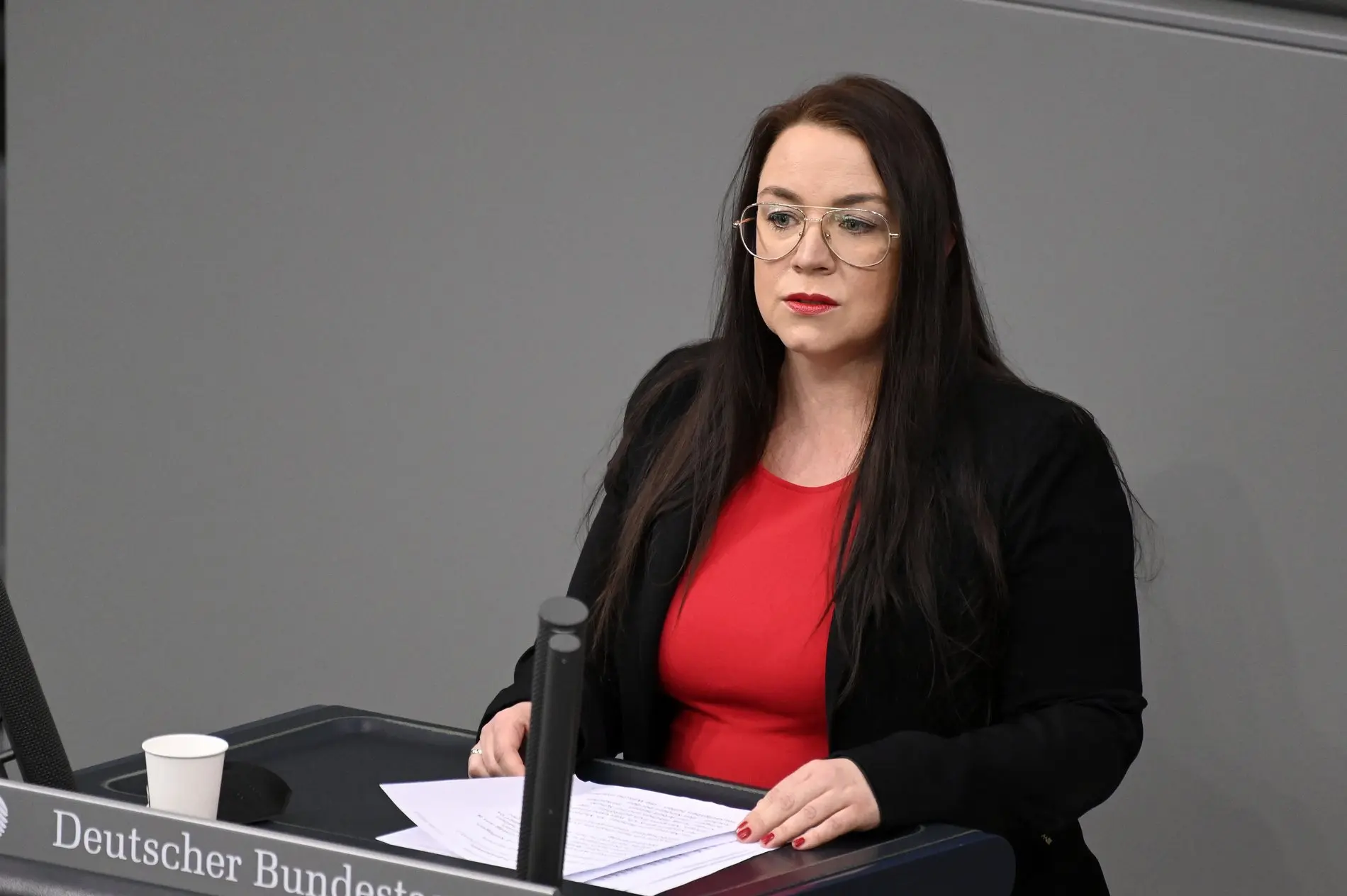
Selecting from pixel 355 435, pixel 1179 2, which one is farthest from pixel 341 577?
pixel 1179 2

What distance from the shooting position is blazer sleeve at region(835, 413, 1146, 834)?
1595 mm

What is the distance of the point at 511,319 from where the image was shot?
2832 millimetres

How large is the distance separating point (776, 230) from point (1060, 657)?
23.2 inches

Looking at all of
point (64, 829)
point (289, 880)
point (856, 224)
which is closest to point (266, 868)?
point (289, 880)

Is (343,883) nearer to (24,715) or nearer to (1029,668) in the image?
(24,715)

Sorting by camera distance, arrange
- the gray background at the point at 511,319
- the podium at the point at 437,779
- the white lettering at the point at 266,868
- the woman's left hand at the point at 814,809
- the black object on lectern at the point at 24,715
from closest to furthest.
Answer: the white lettering at the point at 266,868 → the black object on lectern at the point at 24,715 → the podium at the point at 437,779 → the woman's left hand at the point at 814,809 → the gray background at the point at 511,319

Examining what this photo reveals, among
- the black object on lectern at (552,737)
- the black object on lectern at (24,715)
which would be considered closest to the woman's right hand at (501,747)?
the black object on lectern at (24,715)

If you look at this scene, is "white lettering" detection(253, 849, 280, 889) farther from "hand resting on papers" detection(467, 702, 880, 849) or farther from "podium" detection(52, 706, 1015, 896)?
"hand resting on papers" detection(467, 702, 880, 849)

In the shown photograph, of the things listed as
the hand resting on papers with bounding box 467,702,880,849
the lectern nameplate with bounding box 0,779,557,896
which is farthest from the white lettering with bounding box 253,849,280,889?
the hand resting on papers with bounding box 467,702,880,849

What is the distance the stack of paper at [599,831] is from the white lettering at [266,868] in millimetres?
232

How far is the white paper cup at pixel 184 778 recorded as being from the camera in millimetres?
1165

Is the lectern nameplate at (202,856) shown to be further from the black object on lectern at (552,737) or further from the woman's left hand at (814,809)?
the woman's left hand at (814,809)

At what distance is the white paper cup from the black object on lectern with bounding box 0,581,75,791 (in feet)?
0.27

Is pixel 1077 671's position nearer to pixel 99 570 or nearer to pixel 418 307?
pixel 418 307
